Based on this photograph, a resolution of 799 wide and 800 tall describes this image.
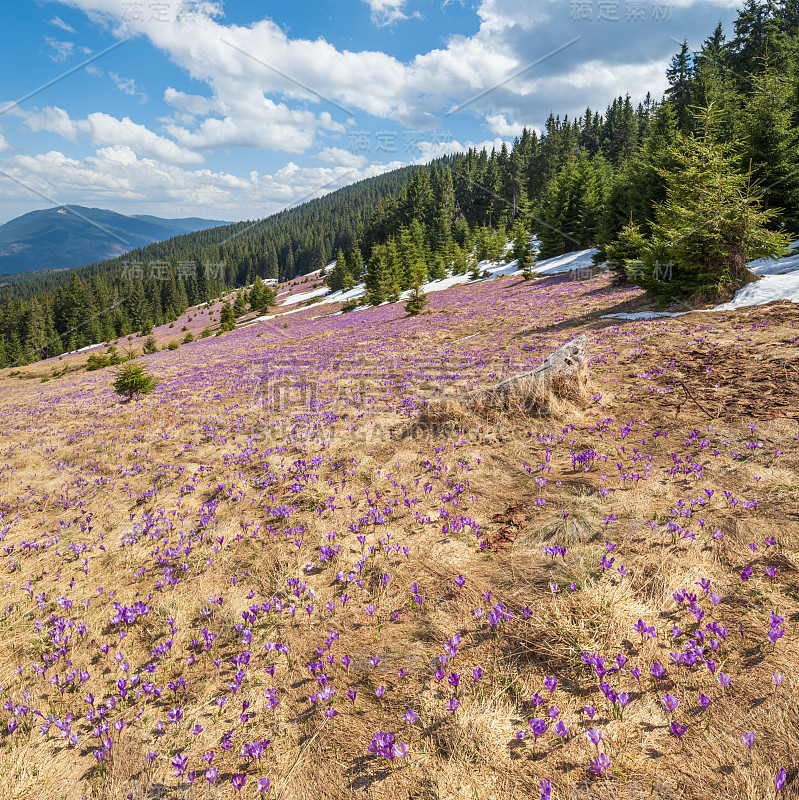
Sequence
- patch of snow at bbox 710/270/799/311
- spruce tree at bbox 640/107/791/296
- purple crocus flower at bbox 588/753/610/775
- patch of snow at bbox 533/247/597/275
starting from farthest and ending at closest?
patch of snow at bbox 533/247/597/275, spruce tree at bbox 640/107/791/296, patch of snow at bbox 710/270/799/311, purple crocus flower at bbox 588/753/610/775

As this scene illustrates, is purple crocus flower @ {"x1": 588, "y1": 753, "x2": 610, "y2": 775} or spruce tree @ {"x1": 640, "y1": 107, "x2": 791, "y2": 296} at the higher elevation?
spruce tree @ {"x1": 640, "y1": 107, "x2": 791, "y2": 296}

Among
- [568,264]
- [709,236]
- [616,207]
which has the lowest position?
[709,236]

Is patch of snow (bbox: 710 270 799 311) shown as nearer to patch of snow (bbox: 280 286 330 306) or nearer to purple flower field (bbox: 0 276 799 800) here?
purple flower field (bbox: 0 276 799 800)

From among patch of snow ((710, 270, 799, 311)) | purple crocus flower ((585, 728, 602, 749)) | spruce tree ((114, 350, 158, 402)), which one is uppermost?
spruce tree ((114, 350, 158, 402))

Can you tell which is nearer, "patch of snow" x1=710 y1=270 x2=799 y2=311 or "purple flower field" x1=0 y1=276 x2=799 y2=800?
"purple flower field" x1=0 y1=276 x2=799 y2=800

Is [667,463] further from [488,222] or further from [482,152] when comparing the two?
[482,152]

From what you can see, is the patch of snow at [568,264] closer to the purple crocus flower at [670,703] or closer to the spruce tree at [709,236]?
the spruce tree at [709,236]

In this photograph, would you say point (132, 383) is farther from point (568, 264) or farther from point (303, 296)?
point (303, 296)

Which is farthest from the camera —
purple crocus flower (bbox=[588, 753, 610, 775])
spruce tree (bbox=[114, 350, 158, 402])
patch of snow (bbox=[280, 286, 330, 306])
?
patch of snow (bbox=[280, 286, 330, 306])

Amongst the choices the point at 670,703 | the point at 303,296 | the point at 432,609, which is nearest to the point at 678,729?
the point at 670,703

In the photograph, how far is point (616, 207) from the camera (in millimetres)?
34688

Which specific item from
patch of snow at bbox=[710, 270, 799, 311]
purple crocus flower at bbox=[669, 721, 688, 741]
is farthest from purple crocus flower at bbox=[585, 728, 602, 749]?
patch of snow at bbox=[710, 270, 799, 311]

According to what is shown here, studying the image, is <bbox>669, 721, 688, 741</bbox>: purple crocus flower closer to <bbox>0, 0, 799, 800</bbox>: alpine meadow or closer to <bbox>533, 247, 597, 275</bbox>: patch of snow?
<bbox>0, 0, 799, 800</bbox>: alpine meadow

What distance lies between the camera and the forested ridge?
47.1 ft
